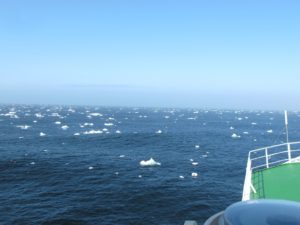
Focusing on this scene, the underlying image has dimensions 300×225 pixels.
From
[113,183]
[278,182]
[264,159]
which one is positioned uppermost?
[278,182]

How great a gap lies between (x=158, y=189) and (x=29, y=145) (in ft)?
130

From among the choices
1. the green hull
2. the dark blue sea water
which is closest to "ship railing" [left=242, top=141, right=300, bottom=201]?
the green hull

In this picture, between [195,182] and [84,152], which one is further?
[84,152]

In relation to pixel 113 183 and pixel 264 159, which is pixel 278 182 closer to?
pixel 113 183

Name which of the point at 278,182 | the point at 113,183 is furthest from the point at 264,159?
the point at 278,182

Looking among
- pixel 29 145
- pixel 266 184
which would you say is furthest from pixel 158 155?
pixel 266 184

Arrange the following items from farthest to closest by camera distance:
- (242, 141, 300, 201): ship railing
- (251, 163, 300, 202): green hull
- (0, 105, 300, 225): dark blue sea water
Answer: (0, 105, 300, 225): dark blue sea water < (242, 141, 300, 201): ship railing < (251, 163, 300, 202): green hull

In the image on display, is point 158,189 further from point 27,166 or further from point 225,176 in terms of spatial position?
point 27,166

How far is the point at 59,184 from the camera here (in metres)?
39.0

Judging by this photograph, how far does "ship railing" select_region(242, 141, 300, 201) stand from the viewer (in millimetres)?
11449

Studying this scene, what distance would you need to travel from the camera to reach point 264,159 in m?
55.2

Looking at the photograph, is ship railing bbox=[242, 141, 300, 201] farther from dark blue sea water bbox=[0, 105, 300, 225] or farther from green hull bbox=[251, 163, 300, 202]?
dark blue sea water bbox=[0, 105, 300, 225]

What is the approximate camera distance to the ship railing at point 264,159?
1145 centimetres

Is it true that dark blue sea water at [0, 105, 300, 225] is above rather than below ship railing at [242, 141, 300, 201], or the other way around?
below
